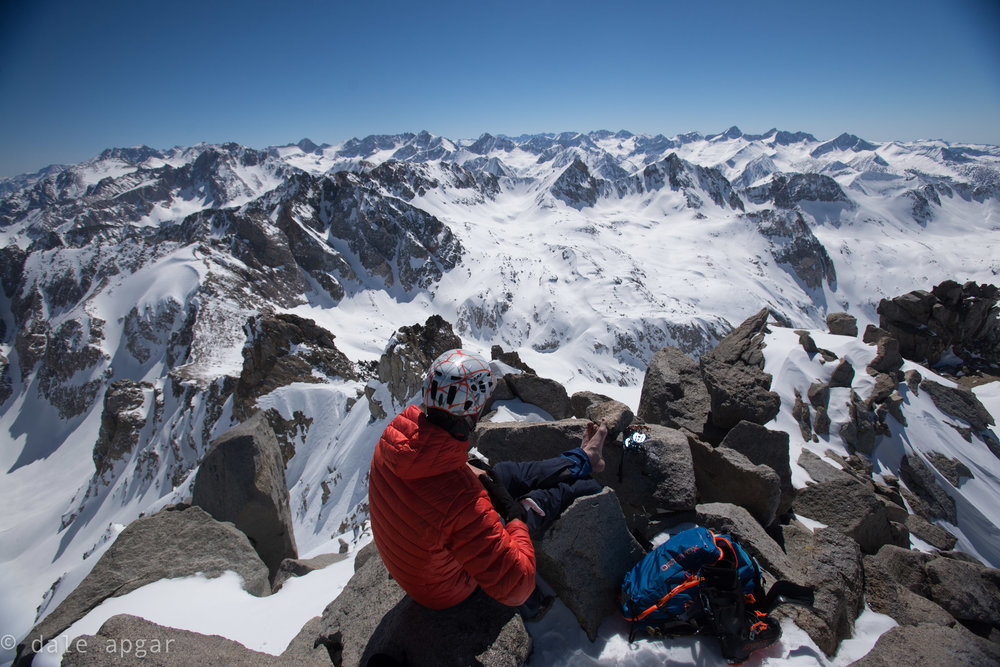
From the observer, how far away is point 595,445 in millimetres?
6594

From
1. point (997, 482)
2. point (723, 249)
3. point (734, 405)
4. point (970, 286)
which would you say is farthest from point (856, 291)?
point (734, 405)

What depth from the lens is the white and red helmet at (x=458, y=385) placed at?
4.26 m

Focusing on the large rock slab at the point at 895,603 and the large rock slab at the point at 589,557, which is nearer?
the large rock slab at the point at 589,557

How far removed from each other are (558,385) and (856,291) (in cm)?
23716

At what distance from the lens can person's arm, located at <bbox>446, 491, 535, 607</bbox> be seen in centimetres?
399

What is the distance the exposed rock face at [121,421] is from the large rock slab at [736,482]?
6739cm

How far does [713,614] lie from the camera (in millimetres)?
4809

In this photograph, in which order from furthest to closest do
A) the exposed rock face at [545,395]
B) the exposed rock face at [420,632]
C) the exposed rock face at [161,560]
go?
the exposed rock face at [545,395] < the exposed rock face at [161,560] < the exposed rock face at [420,632]

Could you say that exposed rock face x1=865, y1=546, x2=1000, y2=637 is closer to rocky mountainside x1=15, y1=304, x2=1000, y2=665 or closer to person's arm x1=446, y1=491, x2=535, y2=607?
rocky mountainside x1=15, y1=304, x2=1000, y2=665

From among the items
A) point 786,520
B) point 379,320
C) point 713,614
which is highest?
point 713,614

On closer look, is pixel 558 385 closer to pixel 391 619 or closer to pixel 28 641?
pixel 391 619

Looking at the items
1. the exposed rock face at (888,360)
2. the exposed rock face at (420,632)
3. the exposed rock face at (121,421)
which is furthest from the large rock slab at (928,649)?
the exposed rock face at (121,421)

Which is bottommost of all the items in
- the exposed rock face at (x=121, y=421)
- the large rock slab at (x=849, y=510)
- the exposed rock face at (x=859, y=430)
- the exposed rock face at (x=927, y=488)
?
the exposed rock face at (x=121, y=421)

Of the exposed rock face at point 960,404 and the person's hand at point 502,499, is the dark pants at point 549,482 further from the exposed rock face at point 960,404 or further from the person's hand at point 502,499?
the exposed rock face at point 960,404
